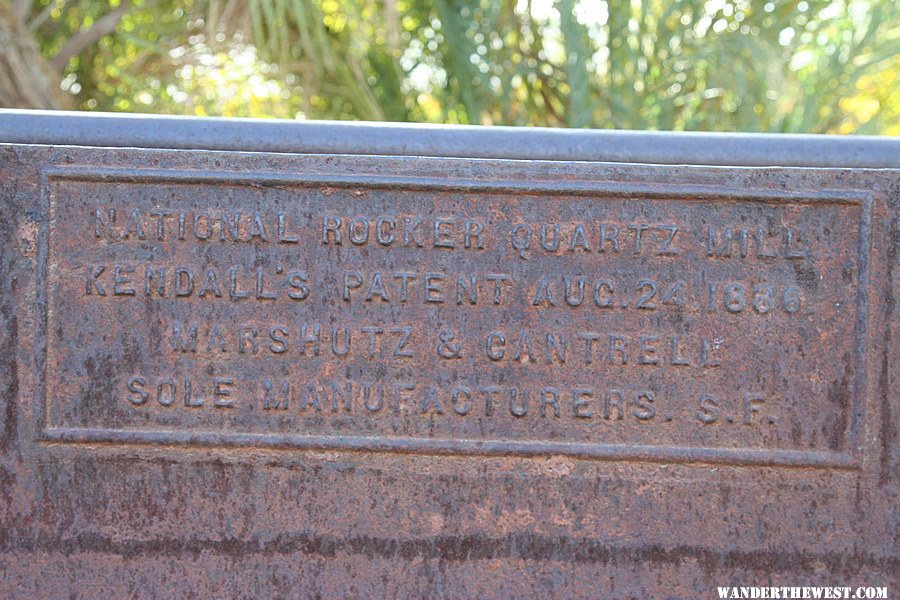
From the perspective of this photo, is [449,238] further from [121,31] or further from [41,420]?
[121,31]

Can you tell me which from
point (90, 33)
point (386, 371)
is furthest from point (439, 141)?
point (90, 33)

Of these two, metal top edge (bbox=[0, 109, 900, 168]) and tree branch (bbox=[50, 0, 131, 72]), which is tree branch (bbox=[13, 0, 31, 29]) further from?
metal top edge (bbox=[0, 109, 900, 168])

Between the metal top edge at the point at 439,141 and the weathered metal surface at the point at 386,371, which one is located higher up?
the metal top edge at the point at 439,141

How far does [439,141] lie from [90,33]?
3498mm

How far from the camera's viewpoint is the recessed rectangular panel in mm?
1943

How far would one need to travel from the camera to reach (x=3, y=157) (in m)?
1.95

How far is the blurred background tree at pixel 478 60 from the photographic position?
4742 millimetres

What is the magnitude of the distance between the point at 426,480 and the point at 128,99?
3.84m

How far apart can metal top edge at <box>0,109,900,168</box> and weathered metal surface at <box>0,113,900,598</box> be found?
0.03 m

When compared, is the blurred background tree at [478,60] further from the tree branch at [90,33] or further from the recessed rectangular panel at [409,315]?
the recessed rectangular panel at [409,315]

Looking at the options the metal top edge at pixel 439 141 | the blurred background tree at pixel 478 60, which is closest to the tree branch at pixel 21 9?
the blurred background tree at pixel 478 60

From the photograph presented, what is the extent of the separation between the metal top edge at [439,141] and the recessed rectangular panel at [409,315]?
0.27ft

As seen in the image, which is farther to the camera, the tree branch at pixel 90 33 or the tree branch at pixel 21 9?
the tree branch at pixel 90 33

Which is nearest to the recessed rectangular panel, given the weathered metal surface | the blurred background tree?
the weathered metal surface
